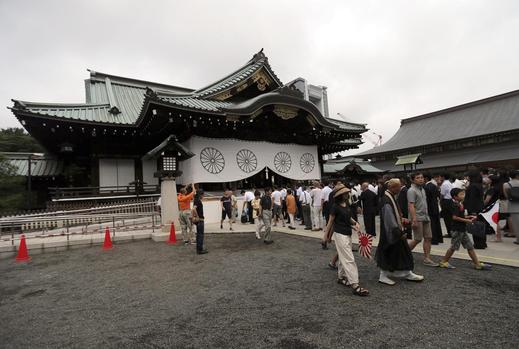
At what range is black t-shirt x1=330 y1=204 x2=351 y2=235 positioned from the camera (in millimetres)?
4504

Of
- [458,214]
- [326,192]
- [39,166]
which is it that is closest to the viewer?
[458,214]

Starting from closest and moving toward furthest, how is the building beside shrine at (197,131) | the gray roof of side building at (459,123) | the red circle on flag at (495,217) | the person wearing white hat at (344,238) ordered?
the person wearing white hat at (344,238) < the red circle on flag at (495,217) < the building beside shrine at (197,131) < the gray roof of side building at (459,123)

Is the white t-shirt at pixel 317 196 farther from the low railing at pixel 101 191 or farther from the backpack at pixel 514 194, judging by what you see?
the low railing at pixel 101 191

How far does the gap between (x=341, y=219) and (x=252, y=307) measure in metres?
2.03

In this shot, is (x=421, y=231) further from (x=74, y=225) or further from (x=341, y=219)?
(x=74, y=225)

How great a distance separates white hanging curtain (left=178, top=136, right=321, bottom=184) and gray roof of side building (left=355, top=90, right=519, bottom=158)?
15248 millimetres

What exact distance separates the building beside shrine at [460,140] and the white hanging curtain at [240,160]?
8.02 m

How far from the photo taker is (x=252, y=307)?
3994 mm

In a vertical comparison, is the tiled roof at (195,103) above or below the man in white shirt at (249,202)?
above

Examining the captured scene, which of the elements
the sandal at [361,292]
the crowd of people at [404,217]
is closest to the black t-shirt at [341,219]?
the crowd of people at [404,217]

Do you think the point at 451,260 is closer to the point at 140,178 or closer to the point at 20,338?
the point at 20,338

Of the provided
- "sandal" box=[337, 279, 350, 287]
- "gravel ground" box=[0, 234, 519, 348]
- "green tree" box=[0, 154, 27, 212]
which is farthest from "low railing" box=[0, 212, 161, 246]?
"sandal" box=[337, 279, 350, 287]

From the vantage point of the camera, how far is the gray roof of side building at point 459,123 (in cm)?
2303

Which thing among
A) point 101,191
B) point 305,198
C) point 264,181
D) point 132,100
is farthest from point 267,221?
point 132,100
